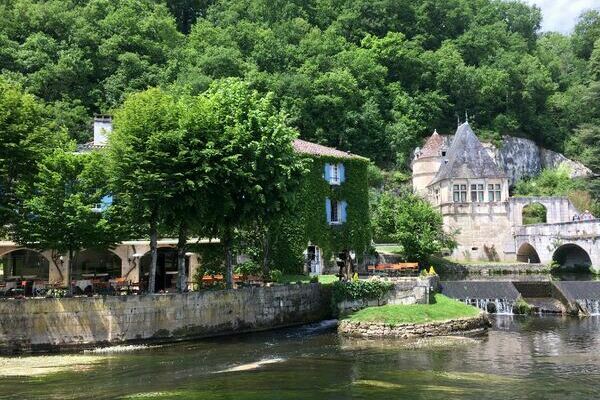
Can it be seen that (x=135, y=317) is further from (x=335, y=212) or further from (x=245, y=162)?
(x=335, y=212)

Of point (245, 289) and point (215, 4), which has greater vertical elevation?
point (215, 4)

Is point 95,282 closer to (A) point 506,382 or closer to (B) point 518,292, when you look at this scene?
(A) point 506,382

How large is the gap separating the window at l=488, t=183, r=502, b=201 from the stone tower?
35.6 ft

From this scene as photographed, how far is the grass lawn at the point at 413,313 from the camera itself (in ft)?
91.5

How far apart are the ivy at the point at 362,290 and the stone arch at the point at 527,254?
114ft

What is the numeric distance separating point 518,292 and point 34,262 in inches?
1212

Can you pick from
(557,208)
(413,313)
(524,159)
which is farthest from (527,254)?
(413,313)

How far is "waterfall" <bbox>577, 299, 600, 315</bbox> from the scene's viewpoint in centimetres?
3412

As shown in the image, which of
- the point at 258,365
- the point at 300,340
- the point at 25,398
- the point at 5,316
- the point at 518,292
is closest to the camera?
the point at 25,398

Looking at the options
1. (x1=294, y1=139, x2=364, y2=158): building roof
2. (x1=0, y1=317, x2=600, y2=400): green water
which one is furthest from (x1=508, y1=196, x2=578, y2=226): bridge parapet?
(x1=0, y1=317, x2=600, y2=400): green water

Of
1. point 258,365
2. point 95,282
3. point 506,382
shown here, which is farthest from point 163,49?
point 506,382

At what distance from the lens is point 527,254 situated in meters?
62.1

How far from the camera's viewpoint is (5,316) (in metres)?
24.5

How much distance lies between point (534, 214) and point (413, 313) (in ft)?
149
